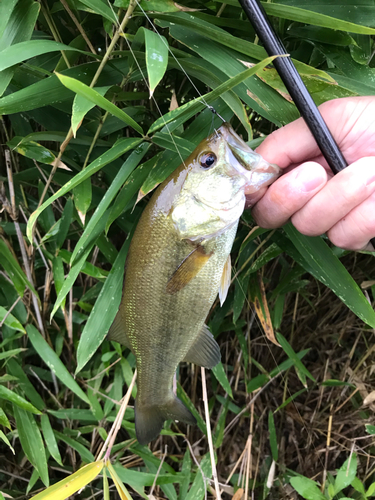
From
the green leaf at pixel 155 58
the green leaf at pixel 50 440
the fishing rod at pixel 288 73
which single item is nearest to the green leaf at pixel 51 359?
the green leaf at pixel 50 440

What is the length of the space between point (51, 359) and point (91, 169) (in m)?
0.99

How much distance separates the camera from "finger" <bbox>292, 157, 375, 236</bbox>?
2.88 ft

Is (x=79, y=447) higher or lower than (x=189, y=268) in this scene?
lower

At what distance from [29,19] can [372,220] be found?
4.17 ft

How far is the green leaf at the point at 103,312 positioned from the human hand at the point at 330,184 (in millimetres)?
600

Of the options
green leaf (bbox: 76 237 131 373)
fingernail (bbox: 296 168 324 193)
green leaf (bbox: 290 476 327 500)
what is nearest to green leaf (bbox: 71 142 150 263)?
green leaf (bbox: 76 237 131 373)

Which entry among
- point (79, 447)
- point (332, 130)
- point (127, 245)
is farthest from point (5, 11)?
point (79, 447)

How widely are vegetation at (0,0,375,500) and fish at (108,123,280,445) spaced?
0.14m

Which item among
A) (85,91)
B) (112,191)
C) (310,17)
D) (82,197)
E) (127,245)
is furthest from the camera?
(127,245)

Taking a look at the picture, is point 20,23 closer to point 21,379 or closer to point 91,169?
point 91,169

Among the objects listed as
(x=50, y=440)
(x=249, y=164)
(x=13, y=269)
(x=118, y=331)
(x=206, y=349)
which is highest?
(x=249, y=164)

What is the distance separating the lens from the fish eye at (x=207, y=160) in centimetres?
A: 92

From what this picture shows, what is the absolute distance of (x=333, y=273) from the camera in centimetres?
117

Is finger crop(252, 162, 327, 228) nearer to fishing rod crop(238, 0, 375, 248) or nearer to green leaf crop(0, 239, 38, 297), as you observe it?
fishing rod crop(238, 0, 375, 248)
